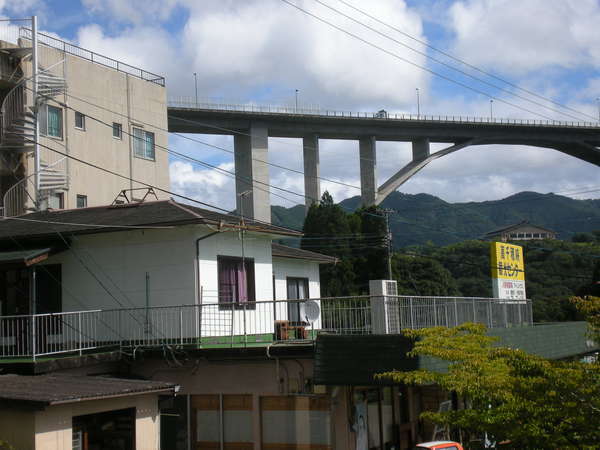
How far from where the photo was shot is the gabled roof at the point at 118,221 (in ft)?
64.0

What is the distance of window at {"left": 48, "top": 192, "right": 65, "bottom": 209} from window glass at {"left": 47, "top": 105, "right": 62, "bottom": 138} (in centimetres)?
321

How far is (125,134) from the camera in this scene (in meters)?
45.4

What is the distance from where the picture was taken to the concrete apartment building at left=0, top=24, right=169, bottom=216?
3831cm

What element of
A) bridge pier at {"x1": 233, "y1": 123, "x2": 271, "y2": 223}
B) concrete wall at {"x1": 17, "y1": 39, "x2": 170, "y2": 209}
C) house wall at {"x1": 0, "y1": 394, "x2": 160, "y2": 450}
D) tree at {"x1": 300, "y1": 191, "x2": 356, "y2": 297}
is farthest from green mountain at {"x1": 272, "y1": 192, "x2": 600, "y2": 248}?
house wall at {"x1": 0, "y1": 394, "x2": 160, "y2": 450}

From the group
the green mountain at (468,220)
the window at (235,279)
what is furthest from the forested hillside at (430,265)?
the green mountain at (468,220)

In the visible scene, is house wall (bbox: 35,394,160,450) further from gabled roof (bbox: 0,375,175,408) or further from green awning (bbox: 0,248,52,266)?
green awning (bbox: 0,248,52,266)

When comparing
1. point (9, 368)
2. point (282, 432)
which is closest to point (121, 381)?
point (9, 368)

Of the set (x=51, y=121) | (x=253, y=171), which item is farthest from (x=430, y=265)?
(x=51, y=121)

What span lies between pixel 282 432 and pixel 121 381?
4.09 metres

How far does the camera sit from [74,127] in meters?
41.8

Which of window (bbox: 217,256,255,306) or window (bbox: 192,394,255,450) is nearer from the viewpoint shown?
window (bbox: 192,394,255,450)

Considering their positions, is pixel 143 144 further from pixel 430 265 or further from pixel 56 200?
pixel 430 265

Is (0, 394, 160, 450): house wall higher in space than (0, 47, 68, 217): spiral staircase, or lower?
lower

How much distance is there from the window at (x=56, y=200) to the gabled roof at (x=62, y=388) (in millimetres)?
24069
